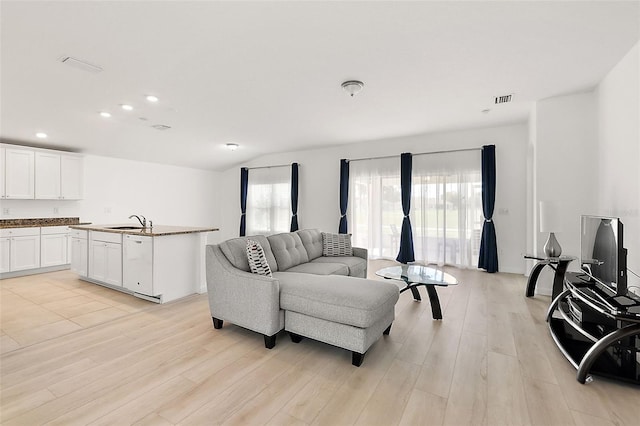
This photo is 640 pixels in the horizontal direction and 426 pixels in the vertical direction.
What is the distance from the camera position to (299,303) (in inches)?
97.9

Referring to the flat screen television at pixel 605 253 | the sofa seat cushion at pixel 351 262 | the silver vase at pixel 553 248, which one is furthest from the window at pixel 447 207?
the flat screen television at pixel 605 253

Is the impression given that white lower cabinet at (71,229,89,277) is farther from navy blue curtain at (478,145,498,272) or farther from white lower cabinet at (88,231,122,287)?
navy blue curtain at (478,145,498,272)

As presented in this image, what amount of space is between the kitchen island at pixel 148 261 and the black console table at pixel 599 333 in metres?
4.10

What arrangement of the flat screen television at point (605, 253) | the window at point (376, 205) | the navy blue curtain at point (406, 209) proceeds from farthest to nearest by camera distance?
the window at point (376, 205) → the navy blue curtain at point (406, 209) → the flat screen television at point (605, 253)

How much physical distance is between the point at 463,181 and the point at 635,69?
3011 mm

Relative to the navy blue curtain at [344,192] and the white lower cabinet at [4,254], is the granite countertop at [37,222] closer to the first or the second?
the white lower cabinet at [4,254]

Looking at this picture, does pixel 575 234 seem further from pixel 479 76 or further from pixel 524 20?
pixel 524 20

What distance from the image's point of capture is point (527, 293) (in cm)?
393

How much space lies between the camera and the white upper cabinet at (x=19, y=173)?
4.99 metres

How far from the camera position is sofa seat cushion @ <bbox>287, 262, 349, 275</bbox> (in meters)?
3.47

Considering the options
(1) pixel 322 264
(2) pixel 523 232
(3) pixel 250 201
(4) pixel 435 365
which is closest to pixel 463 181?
(2) pixel 523 232

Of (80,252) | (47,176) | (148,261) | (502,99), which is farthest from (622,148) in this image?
(47,176)

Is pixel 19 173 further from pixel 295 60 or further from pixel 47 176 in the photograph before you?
pixel 295 60

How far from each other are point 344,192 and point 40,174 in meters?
5.91
